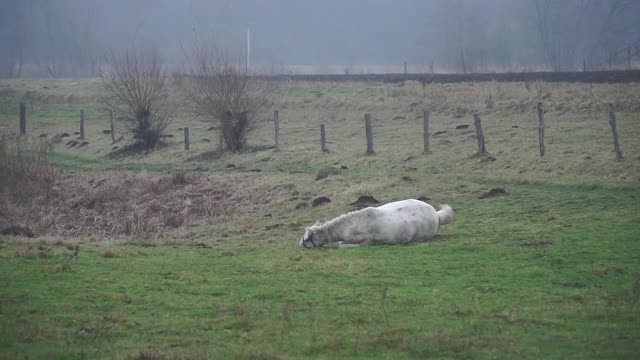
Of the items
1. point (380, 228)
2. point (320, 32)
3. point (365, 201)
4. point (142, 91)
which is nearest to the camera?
point (380, 228)

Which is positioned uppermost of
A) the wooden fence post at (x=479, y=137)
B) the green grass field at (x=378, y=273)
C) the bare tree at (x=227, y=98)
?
the bare tree at (x=227, y=98)

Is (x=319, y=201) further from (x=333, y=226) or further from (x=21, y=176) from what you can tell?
(x=21, y=176)

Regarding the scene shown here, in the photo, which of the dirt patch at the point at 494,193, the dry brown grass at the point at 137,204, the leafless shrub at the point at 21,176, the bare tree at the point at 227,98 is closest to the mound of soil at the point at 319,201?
the dry brown grass at the point at 137,204

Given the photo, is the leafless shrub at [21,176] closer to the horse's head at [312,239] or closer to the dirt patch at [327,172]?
the dirt patch at [327,172]

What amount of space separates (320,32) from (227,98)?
395 feet

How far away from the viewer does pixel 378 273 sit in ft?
49.6

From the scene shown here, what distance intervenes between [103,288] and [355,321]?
4.95m

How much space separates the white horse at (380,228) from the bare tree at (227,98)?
25.6 meters

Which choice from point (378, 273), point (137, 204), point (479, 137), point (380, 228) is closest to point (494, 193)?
point (380, 228)

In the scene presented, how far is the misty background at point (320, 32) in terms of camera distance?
11562cm

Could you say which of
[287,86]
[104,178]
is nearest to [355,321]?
[104,178]

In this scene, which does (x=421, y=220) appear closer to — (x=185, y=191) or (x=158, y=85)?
(x=185, y=191)

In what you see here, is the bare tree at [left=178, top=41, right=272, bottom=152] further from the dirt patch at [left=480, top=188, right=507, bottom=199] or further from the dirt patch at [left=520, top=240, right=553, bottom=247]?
the dirt patch at [left=520, top=240, right=553, bottom=247]

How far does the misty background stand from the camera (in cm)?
11562
